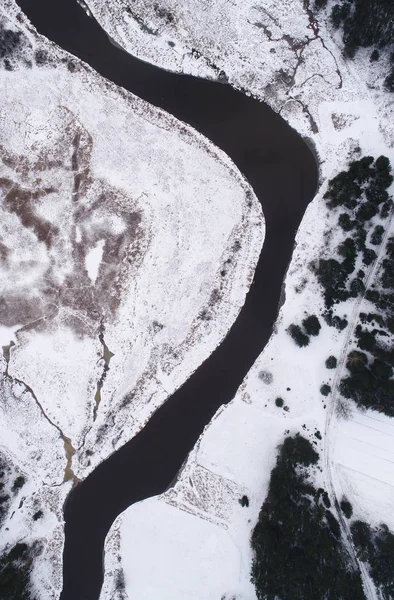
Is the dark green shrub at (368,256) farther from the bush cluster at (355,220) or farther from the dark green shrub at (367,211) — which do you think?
→ the dark green shrub at (367,211)

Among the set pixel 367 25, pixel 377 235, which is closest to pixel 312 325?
pixel 377 235

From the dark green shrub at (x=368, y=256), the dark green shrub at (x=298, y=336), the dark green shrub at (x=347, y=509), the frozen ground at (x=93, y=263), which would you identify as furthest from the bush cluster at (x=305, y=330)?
the dark green shrub at (x=347, y=509)

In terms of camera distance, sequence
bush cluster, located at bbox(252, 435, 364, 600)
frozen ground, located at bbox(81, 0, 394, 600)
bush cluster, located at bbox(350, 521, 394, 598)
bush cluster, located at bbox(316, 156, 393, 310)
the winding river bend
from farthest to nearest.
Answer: the winding river bend → bush cluster, located at bbox(316, 156, 393, 310) → frozen ground, located at bbox(81, 0, 394, 600) → bush cluster, located at bbox(350, 521, 394, 598) → bush cluster, located at bbox(252, 435, 364, 600)

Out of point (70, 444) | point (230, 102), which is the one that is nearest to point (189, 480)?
point (70, 444)

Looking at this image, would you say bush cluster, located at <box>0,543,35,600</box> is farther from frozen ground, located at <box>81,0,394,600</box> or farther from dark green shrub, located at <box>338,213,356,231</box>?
dark green shrub, located at <box>338,213,356,231</box>

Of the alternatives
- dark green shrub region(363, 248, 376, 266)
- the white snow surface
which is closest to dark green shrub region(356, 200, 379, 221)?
dark green shrub region(363, 248, 376, 266)

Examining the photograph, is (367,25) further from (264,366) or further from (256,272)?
(264,366)

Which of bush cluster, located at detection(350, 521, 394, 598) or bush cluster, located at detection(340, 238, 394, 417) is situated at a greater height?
bush cluster, located at detection(340, 238, 394, 417)
